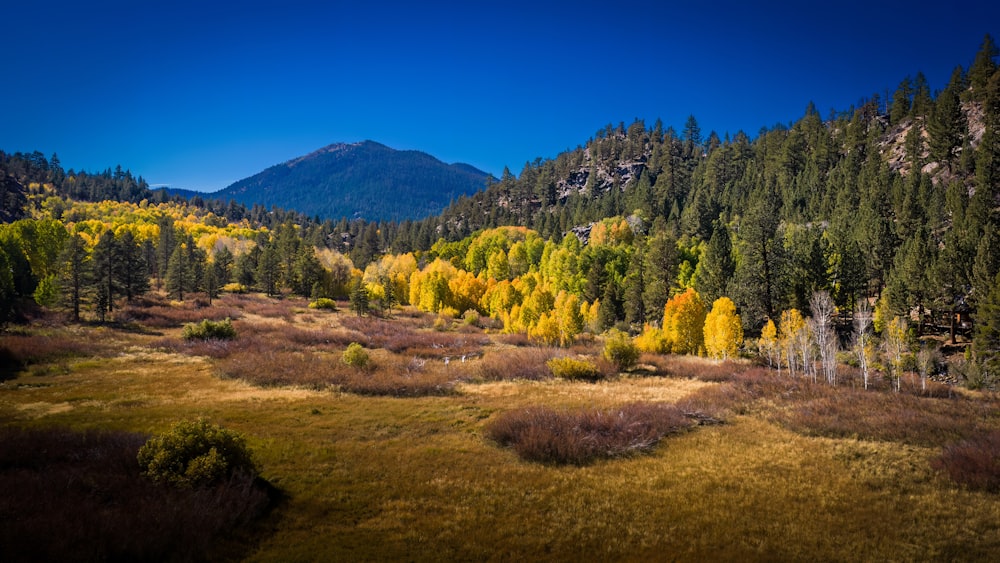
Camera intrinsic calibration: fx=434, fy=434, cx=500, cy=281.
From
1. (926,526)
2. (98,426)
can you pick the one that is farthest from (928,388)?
(98,426)

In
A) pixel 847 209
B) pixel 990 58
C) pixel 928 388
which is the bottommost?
pixel 928 388

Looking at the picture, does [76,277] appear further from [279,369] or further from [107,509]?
[107,509]

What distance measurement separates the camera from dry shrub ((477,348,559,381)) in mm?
34812

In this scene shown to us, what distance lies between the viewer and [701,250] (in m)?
82.4

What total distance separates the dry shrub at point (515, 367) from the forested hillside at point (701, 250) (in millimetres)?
14716

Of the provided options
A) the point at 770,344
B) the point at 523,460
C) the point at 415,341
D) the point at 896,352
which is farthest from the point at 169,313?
the point at 896,352

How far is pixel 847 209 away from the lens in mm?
78688

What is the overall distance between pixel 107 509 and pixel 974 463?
87.3 feet

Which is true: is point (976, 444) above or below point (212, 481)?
below

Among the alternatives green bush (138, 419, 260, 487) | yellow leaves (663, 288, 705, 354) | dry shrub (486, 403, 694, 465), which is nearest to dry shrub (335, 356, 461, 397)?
dry shrub (486, 403, 694, 465)

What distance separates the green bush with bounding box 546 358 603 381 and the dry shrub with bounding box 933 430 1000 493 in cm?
2054

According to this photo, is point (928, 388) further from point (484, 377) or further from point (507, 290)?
point (507, 290)

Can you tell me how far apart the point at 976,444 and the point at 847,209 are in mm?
77880

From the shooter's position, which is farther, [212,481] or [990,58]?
[990,58]
